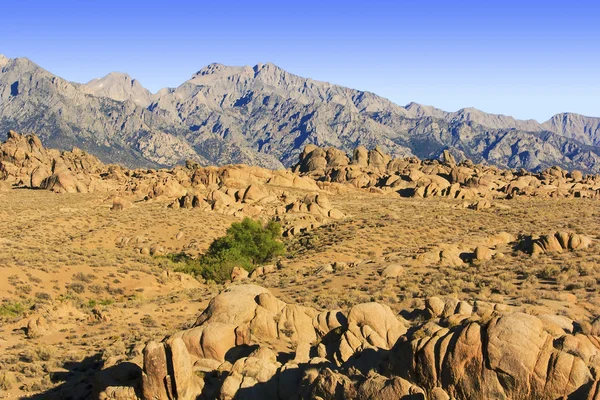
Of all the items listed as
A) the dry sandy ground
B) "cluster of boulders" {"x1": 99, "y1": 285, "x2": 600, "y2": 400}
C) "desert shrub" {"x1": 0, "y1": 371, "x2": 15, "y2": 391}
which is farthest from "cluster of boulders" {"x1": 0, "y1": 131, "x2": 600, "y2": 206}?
"desert shrub" {"x1": 0, "y1": 371, "x2": 15, "y2": 391}

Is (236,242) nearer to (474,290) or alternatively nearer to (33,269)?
(33,269)

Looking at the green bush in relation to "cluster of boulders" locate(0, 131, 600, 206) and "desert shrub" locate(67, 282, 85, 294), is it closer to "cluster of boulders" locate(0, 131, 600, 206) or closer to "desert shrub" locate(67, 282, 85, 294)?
"desert shrub" locate(67, 282, 85, 294)

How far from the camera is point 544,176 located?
11169cm

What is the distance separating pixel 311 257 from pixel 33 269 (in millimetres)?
22626

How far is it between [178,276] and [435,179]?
70049mm

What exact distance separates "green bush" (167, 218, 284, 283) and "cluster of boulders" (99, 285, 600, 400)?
2208cm

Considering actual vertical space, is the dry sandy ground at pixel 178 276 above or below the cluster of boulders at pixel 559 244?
below

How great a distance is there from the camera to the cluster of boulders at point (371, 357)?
9938mm

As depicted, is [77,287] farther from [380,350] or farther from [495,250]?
[495,250]

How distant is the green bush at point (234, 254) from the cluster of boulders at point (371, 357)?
2208cm

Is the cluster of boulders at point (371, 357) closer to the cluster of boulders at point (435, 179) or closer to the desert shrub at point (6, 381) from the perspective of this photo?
the desert shrub at point (6, 381)

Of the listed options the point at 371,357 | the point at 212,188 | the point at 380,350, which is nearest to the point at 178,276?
the point at 380,350

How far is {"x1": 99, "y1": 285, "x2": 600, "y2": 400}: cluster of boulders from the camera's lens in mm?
9938

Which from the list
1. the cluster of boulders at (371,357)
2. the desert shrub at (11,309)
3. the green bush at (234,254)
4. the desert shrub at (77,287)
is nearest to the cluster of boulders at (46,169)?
the green bush at (234,254)
